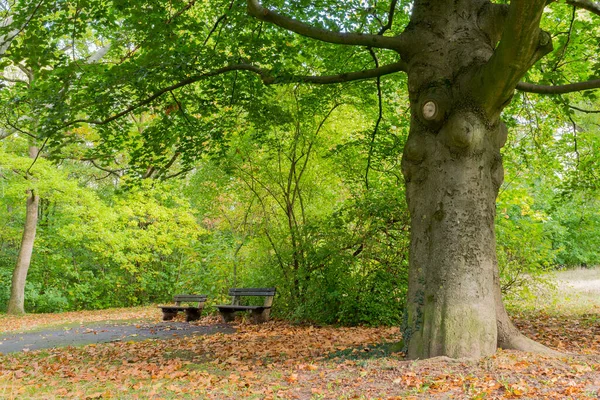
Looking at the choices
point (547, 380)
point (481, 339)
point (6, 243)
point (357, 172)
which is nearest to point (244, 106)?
point (357, 172)

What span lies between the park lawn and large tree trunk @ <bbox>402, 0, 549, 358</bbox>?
1.24ft

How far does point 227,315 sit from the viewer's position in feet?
41.2

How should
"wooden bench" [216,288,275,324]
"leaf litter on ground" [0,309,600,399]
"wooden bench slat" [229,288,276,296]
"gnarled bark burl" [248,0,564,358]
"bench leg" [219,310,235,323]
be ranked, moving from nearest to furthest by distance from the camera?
"leaf litter on ground" [0,309,600,399] < "gnarled bark burl" [248,0,564,358] < "wooden bench" [216,288,275,324] < "wooden bench slat" [229,288,276,296] < "bench leg" [219,310,235,323]

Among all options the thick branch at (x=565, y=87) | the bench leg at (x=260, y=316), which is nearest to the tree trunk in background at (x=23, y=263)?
the bench leg at (x=260, y=316)

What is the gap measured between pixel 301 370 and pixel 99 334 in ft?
24.1

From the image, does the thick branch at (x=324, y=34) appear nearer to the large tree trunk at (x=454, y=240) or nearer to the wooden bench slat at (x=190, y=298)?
the large tree trunk at (x=454, y=240)

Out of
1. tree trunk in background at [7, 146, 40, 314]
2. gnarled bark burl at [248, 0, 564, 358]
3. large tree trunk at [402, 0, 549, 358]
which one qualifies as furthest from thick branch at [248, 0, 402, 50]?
tree trunk in background at [7, 146, 40, 314]

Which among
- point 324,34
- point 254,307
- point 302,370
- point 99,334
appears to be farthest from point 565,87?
point 99,334

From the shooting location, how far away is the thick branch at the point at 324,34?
6.16 m

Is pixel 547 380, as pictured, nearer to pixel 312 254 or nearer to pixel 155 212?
pixel 312 254

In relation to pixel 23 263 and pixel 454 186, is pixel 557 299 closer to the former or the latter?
pixel 454 186

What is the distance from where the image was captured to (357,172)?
1193 cm

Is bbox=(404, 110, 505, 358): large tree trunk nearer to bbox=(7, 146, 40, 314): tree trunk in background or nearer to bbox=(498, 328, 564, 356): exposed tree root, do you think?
bbox=(498, 328, 564, 356): exposed tree root

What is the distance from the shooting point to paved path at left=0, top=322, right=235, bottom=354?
9.88 meters
